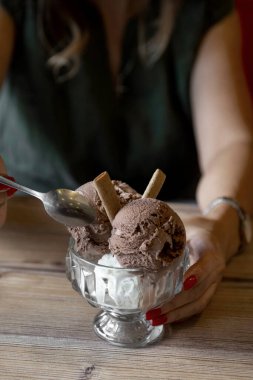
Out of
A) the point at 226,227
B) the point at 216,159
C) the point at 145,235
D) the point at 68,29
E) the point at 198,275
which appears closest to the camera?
the point at 145,235

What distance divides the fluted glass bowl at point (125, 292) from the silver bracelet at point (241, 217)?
22 cm

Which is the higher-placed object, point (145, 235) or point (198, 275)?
point (145, 235)

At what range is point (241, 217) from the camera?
2.78 ft

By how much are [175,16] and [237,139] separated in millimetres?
305

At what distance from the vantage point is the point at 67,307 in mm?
662

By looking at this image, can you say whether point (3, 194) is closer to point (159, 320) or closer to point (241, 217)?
point (159, 320)

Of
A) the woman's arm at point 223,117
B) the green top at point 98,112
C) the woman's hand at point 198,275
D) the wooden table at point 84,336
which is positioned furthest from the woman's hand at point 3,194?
the green top at point 98,112

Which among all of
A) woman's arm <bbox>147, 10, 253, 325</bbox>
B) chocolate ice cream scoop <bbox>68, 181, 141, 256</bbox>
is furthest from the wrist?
chocolate ice cream scoop <bbox>68, 181, 141, 256</bbox>

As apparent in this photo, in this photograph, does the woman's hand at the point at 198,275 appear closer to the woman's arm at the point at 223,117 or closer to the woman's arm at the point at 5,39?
the woman's arm at the point at 223,117

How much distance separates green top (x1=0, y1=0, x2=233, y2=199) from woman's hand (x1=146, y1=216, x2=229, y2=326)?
448 mm

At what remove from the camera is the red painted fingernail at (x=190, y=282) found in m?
0.64

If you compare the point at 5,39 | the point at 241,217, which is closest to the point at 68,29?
the point at 5,39

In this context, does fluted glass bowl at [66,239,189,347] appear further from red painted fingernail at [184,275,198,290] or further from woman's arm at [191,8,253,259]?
woman's arm at [191,8,253,259]

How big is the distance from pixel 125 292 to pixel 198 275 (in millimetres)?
124
